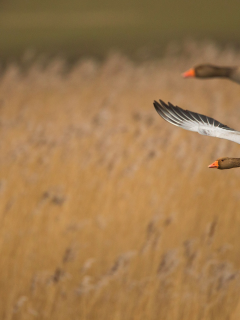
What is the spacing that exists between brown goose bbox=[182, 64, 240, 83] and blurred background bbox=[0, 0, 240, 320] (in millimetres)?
766

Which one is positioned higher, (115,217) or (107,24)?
(107,24)

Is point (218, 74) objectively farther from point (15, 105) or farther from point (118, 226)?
point (15, 105)

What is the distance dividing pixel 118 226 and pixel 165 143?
79 cm

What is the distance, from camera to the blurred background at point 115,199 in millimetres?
1990

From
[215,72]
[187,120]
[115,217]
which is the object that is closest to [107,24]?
[115,217]

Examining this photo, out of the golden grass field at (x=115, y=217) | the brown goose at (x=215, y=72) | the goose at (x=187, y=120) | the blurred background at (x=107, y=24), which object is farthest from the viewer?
the blurred background at (x=107, y=24)

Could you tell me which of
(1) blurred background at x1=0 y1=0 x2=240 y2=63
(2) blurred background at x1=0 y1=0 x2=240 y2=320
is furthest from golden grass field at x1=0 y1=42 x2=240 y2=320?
(1) blurred background at x1=0 y1=0 x2=240 y2=63

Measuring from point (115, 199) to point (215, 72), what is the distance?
2.04 metres

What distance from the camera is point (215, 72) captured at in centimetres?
83

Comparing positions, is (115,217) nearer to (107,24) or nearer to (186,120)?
(186,120)

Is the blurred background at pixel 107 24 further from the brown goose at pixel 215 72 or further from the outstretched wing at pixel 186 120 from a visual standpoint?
the brown goose at pixel 215 72

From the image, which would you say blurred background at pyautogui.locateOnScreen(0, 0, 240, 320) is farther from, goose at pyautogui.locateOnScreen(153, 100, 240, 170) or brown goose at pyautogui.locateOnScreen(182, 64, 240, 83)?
brown goose at pyautogui.locateOnScreen(182, 64, 240, 83)

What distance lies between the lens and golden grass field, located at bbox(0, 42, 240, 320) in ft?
6.48

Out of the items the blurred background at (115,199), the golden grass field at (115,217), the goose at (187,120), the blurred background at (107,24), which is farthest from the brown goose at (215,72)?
the blurred background at (107,24)
